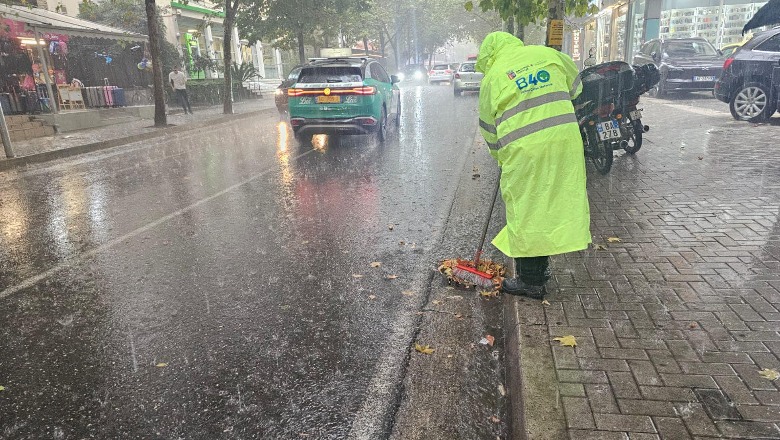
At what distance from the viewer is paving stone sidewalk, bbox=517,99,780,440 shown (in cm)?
242

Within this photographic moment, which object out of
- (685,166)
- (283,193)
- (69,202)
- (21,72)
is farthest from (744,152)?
(21,72)

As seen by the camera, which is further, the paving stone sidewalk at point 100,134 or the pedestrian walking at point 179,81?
the pedestrian walking at point 179,81

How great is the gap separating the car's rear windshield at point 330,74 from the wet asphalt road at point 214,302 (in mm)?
3304

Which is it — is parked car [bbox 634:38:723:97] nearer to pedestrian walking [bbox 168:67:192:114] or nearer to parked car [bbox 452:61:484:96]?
parked car [bbox 452:61:484:96]

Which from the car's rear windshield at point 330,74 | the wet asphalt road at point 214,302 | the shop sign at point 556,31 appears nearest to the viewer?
the wet asphalt road at point 214,302

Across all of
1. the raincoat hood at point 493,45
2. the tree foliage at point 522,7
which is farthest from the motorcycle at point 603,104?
the raincoat hood at point 493,45

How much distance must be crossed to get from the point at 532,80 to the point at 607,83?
178 inches

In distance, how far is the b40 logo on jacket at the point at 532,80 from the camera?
3.26 m

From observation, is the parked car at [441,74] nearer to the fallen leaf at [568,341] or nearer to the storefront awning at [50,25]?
the storefront awning at [50,25]

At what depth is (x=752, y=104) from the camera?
11.3m

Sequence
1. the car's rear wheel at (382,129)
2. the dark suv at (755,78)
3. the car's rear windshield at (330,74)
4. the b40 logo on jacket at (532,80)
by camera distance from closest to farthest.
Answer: the b40 logo on jacket at (532,80) → the dark suv at (755,78) → the car's rear windshield at (330,74) → the car's rear wheel at (382,129)

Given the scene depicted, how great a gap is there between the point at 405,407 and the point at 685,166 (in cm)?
655

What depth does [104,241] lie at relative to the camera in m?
5.53

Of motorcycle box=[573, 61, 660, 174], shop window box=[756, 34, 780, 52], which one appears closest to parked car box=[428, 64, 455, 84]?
shop window box=[756, 34, 780, 52]
